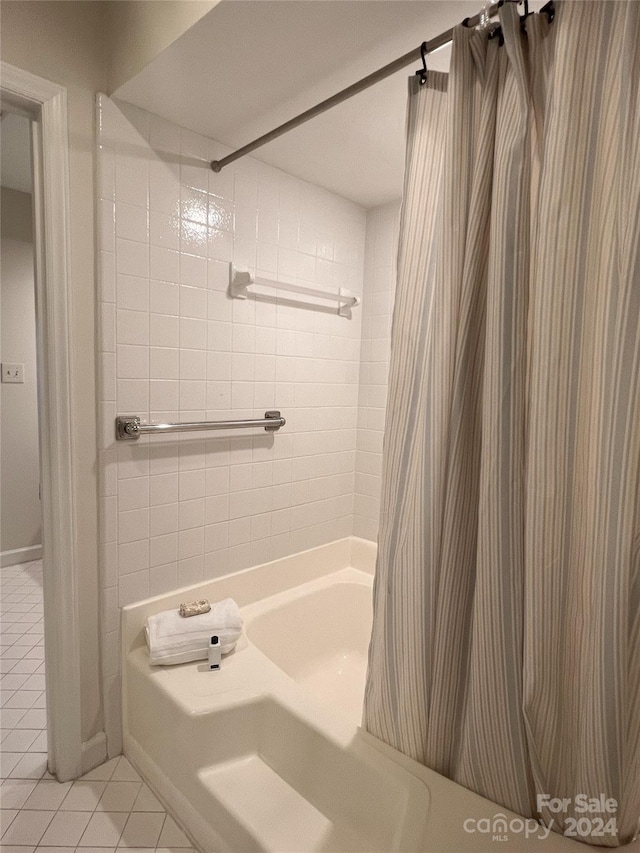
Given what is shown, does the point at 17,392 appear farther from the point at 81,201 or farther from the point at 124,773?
the point at 124,773

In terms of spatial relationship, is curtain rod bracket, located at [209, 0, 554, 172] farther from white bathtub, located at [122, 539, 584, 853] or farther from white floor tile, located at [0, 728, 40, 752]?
white floor tile, located at [0, 728, 40, 752]

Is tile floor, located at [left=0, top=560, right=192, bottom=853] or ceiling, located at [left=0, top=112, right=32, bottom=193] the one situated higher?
ceiling, located at [left=0, top=112, right=32, bottom=193]

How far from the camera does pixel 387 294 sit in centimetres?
224

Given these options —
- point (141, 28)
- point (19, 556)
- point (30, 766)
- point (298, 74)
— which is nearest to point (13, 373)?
point (19, 556)

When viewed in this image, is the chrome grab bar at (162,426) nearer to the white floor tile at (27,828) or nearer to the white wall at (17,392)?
the white floor tile at (27,828)

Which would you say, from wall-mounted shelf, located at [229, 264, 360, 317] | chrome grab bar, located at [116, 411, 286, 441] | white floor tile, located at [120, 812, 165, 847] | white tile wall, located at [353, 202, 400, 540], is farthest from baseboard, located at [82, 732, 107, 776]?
wall-mounted shelf, located at [229, 264, 360, 317]

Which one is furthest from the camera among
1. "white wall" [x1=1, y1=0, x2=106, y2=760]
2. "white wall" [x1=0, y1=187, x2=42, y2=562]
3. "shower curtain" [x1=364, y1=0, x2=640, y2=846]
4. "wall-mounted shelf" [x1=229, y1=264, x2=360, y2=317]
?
"white wall" [x1=0, y1=187, x2=42, y2=562]

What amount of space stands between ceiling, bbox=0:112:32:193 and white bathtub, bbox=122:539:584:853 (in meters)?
1.96

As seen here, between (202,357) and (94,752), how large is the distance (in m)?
1.33

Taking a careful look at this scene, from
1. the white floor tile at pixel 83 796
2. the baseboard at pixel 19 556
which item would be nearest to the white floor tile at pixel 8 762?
the white floor tile at pixel 83 796

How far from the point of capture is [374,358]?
2.30 metres

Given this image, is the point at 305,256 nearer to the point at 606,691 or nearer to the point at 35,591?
the point at 606,691

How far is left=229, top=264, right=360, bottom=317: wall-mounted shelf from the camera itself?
1747 millimetres

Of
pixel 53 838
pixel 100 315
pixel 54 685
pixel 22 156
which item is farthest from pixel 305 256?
pixel 53 838
